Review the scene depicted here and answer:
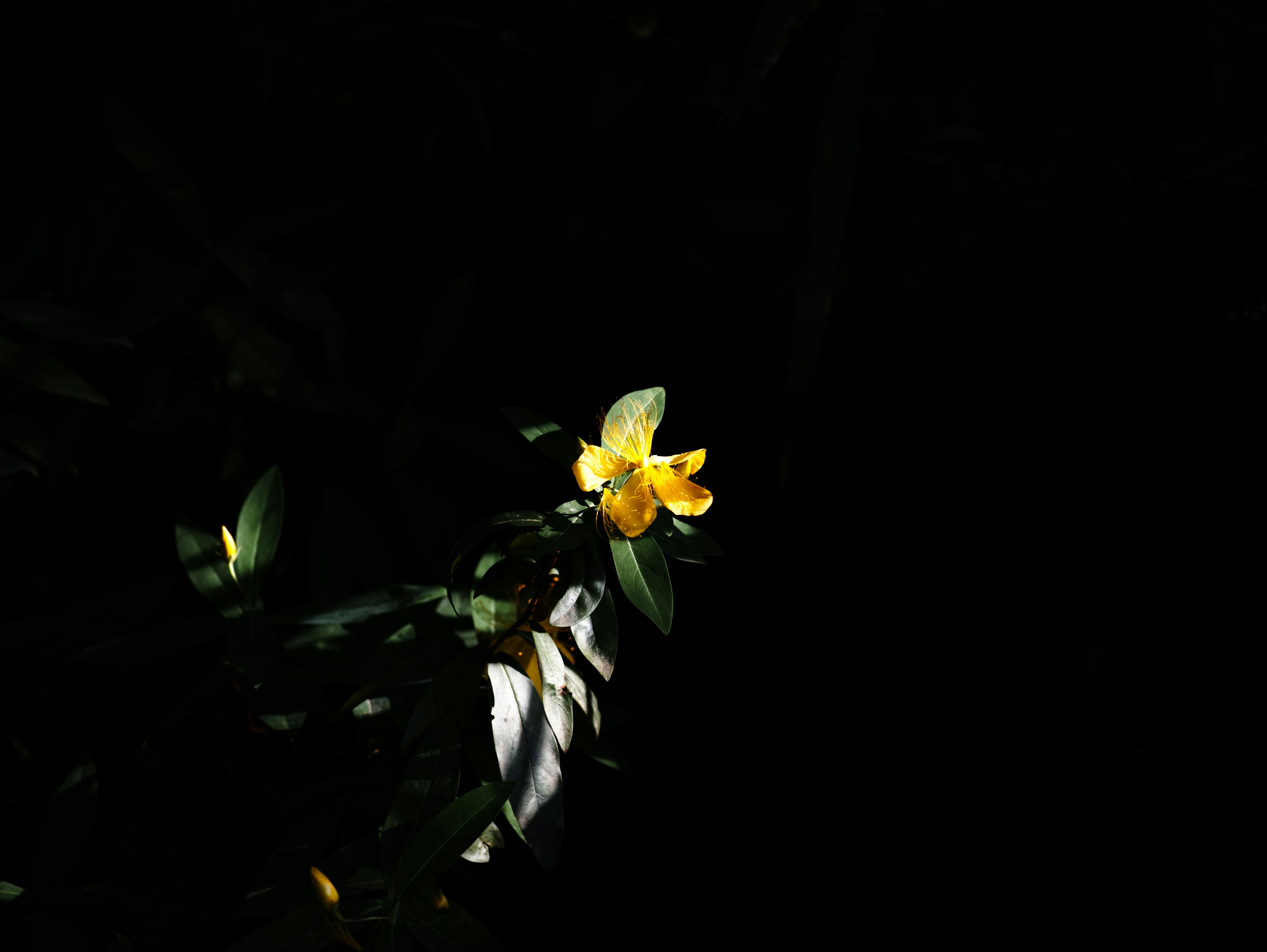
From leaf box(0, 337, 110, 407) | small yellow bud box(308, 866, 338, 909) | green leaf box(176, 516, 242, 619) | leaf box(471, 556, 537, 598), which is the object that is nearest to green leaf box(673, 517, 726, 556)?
leaf box(471, 556, 537, 598)

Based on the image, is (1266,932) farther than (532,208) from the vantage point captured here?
No

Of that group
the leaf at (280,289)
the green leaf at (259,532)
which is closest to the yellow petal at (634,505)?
the green leaf at (259,532)

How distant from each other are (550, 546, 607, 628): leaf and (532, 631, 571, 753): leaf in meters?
0.05

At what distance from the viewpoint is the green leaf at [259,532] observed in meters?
0.74

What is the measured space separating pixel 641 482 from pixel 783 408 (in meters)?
0.37

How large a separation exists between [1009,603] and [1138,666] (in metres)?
0.16

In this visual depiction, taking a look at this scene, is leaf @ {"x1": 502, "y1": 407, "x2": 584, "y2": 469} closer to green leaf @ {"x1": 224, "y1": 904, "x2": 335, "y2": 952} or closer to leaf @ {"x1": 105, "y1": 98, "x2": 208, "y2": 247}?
green leaf @ {"x1": 224, "y1": 904, "x2": 335, "y2": 952}

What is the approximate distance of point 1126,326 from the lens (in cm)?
92

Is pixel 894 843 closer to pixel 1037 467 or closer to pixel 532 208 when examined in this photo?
pixel 1037 467

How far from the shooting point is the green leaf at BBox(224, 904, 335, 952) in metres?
0.52

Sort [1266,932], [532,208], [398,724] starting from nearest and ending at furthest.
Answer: [398,724] → [1266,932] → [532,208]

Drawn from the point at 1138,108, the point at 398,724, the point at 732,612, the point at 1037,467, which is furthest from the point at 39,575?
the point at 1138,108

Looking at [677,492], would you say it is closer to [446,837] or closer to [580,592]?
[580,592]

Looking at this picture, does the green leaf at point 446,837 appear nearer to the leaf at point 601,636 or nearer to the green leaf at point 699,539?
the leaf at point 601,636
